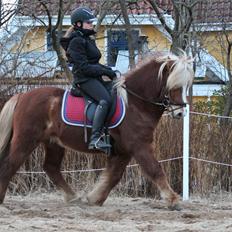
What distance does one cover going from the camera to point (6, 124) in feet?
30.5

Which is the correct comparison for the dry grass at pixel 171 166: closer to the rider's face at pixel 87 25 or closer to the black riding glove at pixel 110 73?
the black riding glove at pixel 110 73

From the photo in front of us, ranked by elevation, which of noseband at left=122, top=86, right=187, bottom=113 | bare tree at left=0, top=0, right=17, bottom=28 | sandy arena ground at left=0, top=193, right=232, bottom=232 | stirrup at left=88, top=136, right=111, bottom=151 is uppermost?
bare tree at left=0, top=0, right=17, bottom=28

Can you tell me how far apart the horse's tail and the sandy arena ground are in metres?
0.79

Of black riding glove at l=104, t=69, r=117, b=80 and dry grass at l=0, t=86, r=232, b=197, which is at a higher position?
black riding glove at l=104, t=69, r=117, b=80

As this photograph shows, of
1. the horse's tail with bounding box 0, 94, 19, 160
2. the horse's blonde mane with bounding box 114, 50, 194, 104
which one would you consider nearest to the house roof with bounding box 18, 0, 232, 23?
the horse's tail with bounding box 0, 94, 19, 160

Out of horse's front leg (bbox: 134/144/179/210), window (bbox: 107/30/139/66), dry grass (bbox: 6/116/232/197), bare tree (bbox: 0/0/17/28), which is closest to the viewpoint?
horse's front leg (bbox: 134/144/179/210)

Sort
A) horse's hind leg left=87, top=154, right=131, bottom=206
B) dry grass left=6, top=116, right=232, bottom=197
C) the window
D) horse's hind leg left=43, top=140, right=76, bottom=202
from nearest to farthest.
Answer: horse's hind leg left=87, top=154, right=131, bottom=206 < horse's hind leg left=43, top=140, right=76, bottom=202 < dry grass left=6, top=116, right=232, bottom=197 < the window

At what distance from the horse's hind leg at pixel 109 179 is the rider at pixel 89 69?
0.57 m

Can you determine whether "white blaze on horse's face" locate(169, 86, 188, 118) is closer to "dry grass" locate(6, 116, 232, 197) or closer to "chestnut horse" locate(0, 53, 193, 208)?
"chestnut horse" locate(0, 53, 193, 208)

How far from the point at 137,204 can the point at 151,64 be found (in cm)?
201

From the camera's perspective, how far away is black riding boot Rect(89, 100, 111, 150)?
340 inches

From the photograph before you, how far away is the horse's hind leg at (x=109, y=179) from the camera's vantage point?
30.1 feet

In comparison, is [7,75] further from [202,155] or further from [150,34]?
[150,34]

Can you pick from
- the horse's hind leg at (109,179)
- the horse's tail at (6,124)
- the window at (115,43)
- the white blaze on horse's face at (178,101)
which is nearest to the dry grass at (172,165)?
the horse's hind leg at (109,179)
